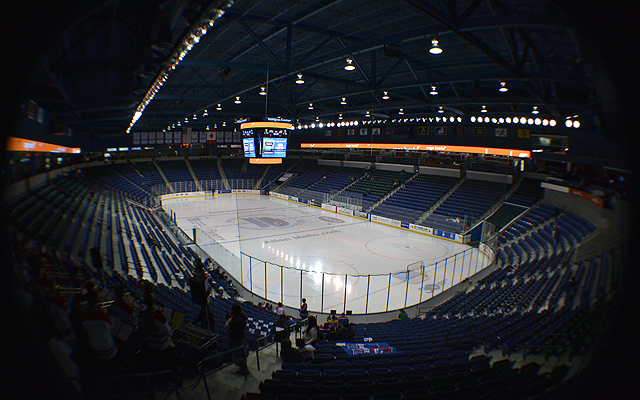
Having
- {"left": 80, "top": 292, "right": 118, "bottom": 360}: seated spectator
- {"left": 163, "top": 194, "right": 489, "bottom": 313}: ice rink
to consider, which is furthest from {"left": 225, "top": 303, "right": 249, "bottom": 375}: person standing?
{"left": 163, "top": 194, "right": 489, "bottom": 313}: ice rink

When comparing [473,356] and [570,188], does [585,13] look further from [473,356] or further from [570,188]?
[570,188]

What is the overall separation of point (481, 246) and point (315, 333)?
15.7 meters

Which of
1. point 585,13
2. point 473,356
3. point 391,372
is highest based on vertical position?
point 585,13

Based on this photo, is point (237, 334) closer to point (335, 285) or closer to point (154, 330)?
point (154, 330)

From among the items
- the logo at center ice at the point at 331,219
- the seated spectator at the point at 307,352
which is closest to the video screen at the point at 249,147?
the logo at center ice at the point at 331,219

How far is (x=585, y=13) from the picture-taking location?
2.28 m

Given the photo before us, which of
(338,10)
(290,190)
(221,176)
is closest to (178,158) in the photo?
(221,176)

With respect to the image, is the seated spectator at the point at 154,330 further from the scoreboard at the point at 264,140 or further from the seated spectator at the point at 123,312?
the scoreboard at the point at 264,140

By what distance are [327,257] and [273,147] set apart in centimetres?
640

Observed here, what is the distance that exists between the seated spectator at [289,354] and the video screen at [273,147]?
1186 cm

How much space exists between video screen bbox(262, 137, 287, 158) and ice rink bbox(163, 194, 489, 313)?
5.19 metres

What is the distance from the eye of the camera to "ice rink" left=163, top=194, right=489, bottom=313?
1198 centimetres

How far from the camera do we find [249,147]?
53.1ft

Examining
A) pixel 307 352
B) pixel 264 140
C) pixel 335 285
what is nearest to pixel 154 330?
pixel 307 352
